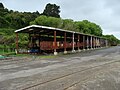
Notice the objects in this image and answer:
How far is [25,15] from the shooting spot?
74125 millimetres

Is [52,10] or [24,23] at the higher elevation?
[52,10]

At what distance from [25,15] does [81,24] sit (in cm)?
1827

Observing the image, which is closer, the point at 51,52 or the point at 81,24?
the point at 51,52

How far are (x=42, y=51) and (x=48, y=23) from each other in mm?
28763

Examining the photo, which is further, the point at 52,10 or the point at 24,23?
the point at 52,10

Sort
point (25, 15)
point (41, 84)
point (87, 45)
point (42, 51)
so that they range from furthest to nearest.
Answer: point (25, 15), point (87, 45), point (42, 51), point (41, 84)

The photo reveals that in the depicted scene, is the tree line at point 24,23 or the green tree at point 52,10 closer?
the tree line at point 24,23

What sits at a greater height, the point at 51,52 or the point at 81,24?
the point at 81,24

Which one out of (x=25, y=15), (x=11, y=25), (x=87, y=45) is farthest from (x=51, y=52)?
(x=25, y=15)

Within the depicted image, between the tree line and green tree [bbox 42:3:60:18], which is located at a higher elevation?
green tree [bbox 42:3:60:18]

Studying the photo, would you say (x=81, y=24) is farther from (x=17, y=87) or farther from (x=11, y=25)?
(x=17, y=87)

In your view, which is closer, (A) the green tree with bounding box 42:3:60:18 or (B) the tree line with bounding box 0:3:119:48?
(B) the tree line with bounding box 0:3:119:48

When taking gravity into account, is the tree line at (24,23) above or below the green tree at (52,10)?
below

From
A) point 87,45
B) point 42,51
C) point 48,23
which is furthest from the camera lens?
point 48,23
